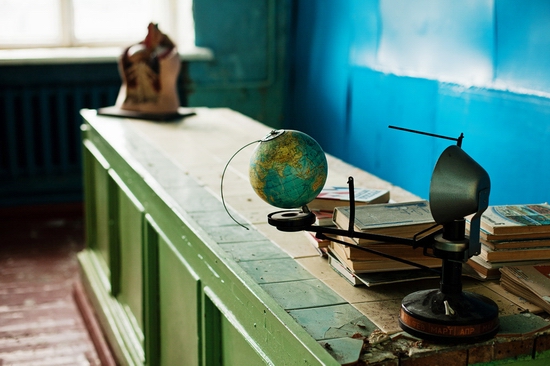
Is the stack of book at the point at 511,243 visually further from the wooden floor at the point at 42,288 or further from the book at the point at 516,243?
the wooden floor at the point at 42,288

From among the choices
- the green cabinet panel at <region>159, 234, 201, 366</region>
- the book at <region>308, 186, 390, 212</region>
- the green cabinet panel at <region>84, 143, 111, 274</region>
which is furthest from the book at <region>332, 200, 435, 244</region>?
the green cabinet panel at <region>84, 143, 111, 274</region>

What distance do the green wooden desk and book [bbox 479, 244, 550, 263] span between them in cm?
9

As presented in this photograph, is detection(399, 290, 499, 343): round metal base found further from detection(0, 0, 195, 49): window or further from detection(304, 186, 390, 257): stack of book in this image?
detection(0, 0, 195, 49): window

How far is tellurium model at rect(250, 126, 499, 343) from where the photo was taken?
1.44 meters

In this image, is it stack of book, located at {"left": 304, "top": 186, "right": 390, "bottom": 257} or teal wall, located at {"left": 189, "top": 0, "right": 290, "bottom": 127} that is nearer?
stack of book, located at {"left": 304, "top": 186, "right": 390, "bottom": 257}

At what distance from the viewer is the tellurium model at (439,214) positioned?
1443 mm

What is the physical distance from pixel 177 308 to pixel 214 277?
58 cm

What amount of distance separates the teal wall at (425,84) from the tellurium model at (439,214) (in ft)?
6.95

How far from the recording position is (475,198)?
142 cm

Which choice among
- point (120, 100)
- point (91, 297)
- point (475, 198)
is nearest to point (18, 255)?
point (91, 297)

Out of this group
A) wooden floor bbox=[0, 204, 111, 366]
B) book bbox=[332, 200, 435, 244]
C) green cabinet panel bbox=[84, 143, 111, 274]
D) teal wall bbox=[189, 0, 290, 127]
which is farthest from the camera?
teal wall bbox=[189, 0, 290, 127]

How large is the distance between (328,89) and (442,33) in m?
1.74

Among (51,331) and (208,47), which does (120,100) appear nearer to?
(51,331)

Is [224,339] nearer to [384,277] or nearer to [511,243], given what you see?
[384,277]
